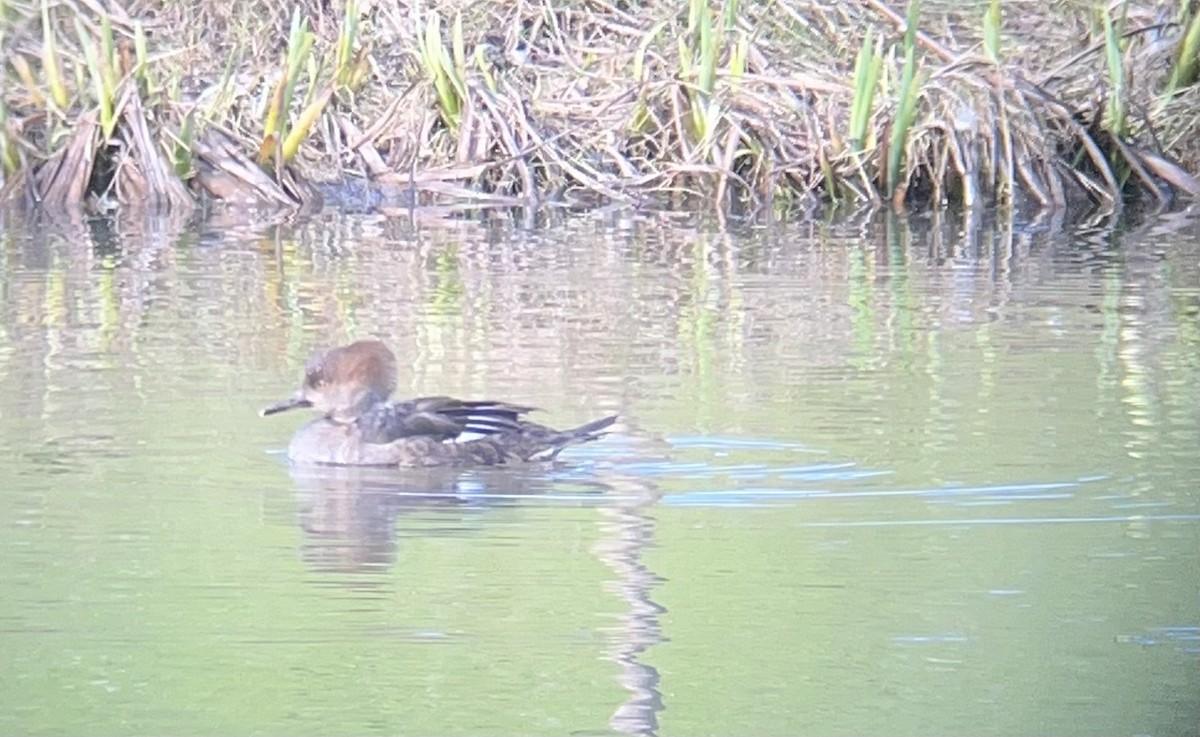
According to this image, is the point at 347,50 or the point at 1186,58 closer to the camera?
the point at 347,50

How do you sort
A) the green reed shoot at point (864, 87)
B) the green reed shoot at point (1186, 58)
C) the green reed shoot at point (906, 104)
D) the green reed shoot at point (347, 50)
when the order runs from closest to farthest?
1. the green reed shoot at point (906, 104)
2. the green reed shoot at point (864, 87)
3. the green reed shoot at point (347, 50)
4. the green reed shoot at point (1186, 58)

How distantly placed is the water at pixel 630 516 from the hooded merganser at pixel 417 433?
0.08 metres

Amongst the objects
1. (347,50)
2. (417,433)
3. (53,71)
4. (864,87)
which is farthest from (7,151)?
(417,433)

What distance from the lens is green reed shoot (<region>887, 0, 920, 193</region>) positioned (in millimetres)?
12969

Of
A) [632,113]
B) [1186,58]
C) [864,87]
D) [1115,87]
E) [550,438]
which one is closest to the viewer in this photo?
[550,438]

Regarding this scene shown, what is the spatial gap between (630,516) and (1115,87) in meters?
8.59

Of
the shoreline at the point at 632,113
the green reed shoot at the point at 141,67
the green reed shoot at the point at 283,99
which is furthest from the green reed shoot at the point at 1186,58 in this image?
the green reed shoot at the point at 141,67

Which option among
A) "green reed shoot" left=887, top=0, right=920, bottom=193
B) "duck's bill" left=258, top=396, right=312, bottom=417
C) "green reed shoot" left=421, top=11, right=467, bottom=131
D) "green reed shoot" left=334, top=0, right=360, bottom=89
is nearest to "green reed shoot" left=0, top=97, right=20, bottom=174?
"green reed shoot" left=334, top=0, right=360, bottom=89

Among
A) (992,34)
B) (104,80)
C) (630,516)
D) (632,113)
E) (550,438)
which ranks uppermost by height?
(992,34)

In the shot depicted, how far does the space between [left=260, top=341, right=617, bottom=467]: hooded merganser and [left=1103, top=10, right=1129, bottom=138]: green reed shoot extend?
7.72m

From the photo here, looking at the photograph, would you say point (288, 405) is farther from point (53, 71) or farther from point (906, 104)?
point (53, 71)

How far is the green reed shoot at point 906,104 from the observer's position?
42.5 feet

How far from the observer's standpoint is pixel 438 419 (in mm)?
6305

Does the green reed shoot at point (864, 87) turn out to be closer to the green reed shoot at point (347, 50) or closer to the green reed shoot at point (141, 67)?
the green reed shoot at point (347, 50)
